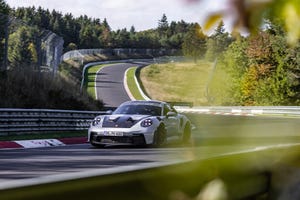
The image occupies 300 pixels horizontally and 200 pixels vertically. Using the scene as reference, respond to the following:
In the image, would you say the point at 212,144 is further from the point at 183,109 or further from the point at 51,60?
the point at 183,109

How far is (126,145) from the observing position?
14656 mm

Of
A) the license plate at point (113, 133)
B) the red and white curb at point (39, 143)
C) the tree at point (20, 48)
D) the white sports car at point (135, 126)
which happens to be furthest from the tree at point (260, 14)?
the tree at point (20, 48)

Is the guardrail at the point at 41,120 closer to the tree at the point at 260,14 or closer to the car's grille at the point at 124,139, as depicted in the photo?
the car's grille at the point at 124,139

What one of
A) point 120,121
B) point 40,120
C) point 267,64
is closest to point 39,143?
point 120,121

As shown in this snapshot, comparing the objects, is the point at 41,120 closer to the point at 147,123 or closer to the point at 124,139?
the point at 124,139

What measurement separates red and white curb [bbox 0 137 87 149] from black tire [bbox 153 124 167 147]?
299cm

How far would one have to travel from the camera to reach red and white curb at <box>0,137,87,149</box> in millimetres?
13898

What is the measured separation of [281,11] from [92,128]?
13126 millimetres

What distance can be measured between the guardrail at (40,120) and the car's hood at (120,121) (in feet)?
14.9

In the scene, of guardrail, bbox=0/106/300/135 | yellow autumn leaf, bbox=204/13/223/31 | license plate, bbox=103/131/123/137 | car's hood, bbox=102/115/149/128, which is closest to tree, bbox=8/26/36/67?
guardrail, bbox=0/106/300/135

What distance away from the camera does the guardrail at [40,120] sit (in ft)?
55.9

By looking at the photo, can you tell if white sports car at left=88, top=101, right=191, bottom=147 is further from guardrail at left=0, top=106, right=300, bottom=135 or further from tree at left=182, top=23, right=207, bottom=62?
tree at left=182, top=23, right=207, bottom=62

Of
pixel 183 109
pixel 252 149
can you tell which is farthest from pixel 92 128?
pixel 183 109

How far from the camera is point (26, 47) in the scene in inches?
791
